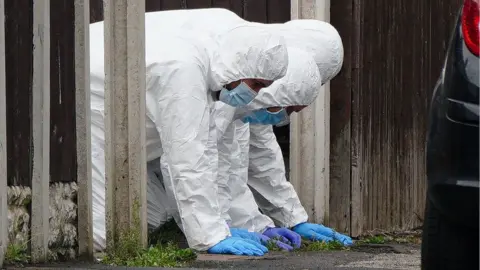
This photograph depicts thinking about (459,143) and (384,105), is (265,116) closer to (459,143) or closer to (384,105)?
(384,105)

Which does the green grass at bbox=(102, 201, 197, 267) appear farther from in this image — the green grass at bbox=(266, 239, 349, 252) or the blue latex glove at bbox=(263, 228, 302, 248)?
the blue latex glove at bbox=(263, 228, 302, 248)

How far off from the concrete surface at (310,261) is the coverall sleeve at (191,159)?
0.19 metres

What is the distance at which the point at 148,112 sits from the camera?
7832 mm

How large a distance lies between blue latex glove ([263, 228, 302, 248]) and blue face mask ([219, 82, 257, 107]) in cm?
113

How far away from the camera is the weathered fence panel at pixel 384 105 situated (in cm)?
963

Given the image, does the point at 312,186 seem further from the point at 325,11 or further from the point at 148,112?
the point at 148,112

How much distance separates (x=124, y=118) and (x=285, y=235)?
2.10m

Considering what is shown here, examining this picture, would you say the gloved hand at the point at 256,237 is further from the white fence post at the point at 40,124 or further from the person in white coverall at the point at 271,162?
the white fence post at the point at 40,124

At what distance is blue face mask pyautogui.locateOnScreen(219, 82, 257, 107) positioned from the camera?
7781mm

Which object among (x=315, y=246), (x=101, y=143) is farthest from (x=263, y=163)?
(x=101, y=143)

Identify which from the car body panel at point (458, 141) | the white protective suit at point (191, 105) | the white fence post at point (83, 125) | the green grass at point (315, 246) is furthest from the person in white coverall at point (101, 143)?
the car body panel at point (458, 141)

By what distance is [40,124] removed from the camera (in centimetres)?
630

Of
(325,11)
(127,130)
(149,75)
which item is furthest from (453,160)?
(325,11)

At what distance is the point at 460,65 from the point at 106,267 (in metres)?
2.70
